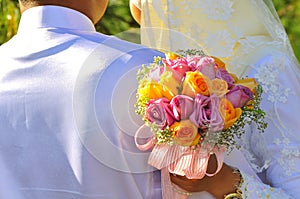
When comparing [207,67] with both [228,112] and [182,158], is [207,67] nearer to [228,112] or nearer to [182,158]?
[228,112]

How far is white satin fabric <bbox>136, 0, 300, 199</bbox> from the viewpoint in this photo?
85.0 inches

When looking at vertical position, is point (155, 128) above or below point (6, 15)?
above

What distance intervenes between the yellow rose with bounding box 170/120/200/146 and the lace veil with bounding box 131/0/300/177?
1.31 ft

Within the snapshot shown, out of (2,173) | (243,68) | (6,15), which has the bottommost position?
(6,15)

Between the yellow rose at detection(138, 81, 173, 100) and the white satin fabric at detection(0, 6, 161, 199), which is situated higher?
the yellow rose at detection(138, 81, 173, 100)

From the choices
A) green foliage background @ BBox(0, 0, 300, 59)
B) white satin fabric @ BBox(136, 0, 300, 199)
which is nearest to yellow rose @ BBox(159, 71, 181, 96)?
white satin fabric @ BBox(136, 0, 300, 199)

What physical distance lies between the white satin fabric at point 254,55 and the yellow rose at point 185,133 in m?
0.23

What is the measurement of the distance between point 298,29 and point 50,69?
2.96 meters

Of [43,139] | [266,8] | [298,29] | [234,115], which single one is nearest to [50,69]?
[43,139]

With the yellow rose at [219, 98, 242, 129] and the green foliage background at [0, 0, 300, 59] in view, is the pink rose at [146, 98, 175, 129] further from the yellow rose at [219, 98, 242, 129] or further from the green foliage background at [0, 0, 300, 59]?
the green foliage background at [0, 0, 300, 59]

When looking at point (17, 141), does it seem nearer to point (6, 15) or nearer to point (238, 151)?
point (238, 151)

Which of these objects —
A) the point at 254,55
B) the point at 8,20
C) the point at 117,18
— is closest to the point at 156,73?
the point at 254,55

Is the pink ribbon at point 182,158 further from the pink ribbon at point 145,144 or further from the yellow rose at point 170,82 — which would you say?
the yellow rose at point 170,82

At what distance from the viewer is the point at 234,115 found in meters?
1.86
